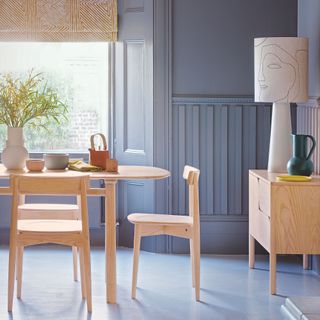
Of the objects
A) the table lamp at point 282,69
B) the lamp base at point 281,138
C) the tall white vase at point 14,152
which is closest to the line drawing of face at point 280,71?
the table lamp at point 282,69

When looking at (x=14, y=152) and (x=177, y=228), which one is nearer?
(x=177, y=228)

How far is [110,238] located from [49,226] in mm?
333

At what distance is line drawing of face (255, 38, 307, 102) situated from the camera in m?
4.38

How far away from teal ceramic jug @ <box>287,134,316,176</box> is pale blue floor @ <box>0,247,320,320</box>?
693 millimetres

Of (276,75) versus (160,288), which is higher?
(276,75)

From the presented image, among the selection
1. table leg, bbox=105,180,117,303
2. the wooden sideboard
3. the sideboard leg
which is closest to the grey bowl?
table leg, bbox=105,180,117,303

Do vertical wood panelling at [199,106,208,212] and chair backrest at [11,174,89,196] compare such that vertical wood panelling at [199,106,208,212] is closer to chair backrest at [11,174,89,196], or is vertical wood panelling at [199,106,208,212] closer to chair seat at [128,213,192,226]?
chair seat at [128,213,192,226]

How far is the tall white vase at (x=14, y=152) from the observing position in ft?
13.6

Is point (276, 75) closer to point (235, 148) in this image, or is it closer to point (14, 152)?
point (235, 148)

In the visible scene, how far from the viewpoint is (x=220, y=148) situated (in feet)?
17.4

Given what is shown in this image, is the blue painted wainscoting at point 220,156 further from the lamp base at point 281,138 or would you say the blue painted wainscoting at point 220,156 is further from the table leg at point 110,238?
the table leg at point 110,238

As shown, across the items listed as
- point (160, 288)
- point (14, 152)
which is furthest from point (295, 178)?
point (14, 152)

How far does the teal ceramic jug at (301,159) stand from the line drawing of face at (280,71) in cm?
27

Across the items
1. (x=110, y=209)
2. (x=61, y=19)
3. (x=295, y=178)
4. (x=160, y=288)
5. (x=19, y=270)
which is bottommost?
(x=160, y=288)
